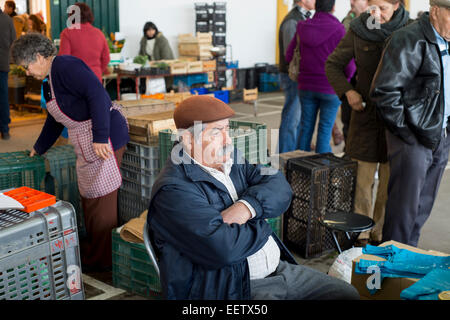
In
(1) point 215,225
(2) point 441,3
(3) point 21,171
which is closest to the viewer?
(1) point 215,225

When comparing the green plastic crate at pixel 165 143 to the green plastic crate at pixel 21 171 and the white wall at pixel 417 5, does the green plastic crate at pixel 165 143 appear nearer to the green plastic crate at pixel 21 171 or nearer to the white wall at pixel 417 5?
the green plastic crate at pixel 21 171

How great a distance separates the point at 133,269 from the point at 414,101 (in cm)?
198

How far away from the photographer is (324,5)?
187 inches

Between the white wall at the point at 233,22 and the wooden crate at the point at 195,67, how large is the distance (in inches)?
64.5

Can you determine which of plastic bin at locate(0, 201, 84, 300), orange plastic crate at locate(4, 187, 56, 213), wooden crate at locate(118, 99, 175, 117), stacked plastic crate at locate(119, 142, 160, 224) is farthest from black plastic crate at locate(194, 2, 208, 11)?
plastic bin at locate(0, 201, 84, 300)

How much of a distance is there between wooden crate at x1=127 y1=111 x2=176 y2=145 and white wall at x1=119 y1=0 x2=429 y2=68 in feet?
22.1

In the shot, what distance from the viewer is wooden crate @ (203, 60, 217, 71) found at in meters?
9.35

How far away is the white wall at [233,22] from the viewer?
1003 cm

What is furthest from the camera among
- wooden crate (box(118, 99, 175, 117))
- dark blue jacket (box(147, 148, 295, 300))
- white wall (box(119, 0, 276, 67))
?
white wall (box(119, 0, 276, 67))

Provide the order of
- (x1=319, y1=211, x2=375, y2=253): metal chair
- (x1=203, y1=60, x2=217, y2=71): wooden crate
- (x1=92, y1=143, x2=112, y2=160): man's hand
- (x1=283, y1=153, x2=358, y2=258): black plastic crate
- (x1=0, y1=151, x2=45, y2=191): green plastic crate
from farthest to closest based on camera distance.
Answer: (x1=203, y1=60, x2=217, y2=71): wooden crate → (x1=283, y1=153, x2=358, y2=258): black plastic crate → (x1=0, y1=151, x2=45, y2=191): green plastic crate → (x1=92, y1=143, x2=112, y2=160): man's hand → (x1=319, y1=211, x2=375, y2=253): metal chair

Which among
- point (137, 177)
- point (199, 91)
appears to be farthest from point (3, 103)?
point (137, 177)

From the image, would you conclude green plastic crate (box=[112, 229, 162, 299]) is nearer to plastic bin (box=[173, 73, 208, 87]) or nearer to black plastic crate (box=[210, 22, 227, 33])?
plastic bin (box=[173, 73, 208, 87])

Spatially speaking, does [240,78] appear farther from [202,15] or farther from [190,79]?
[190,79]
